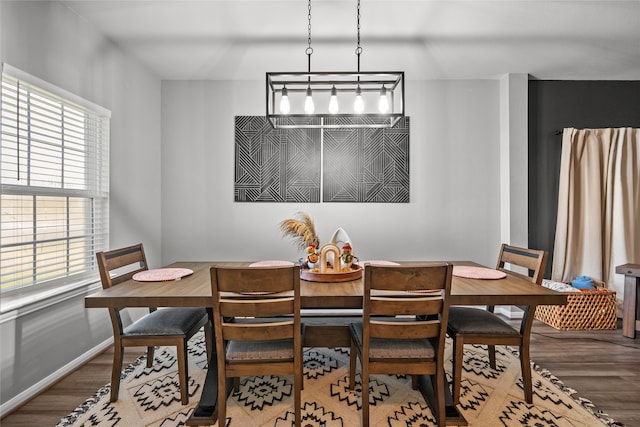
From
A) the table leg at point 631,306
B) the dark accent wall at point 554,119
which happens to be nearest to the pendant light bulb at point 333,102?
the dark accent wall at point 554,119

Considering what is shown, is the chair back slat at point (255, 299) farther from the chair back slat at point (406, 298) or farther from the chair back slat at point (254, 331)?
the chair back slat at point (406, 298)

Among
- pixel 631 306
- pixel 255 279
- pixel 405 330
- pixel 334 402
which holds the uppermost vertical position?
pixel 255 279

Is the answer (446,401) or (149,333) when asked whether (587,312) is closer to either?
(446,401)

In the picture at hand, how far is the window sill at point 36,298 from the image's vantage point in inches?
77.8

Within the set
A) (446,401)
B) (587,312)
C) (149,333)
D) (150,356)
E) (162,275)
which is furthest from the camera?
(587,312)

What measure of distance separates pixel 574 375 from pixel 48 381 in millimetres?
3498

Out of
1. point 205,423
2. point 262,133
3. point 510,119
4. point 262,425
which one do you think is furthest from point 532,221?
point 205,423

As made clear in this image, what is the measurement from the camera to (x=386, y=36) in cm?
294

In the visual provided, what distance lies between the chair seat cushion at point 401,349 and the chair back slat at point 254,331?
47cm

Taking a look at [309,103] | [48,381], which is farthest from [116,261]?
[309,103]

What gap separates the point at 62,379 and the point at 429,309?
2.43 m

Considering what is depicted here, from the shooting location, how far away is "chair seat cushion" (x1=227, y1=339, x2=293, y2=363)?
177 centimetres

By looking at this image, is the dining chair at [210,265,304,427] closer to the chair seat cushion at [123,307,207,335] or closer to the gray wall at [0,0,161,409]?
the chair seat cushion at [123,307,207,335]

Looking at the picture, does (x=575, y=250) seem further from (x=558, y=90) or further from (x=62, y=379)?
(x=62, y=379)
